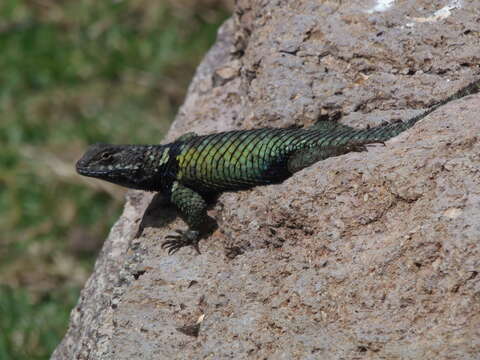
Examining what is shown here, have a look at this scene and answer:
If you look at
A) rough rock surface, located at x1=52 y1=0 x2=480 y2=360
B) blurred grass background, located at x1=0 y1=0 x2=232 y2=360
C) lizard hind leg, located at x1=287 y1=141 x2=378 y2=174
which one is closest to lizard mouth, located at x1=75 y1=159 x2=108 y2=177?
rough rock surface, located at x1=52 y1=0 x2=480 y2=360

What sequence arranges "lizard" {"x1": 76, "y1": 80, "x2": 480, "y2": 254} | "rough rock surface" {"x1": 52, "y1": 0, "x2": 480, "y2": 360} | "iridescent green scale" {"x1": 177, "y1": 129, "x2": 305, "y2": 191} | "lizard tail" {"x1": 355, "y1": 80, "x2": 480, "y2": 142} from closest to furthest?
"rough rock surface" {"x1": 52, "y1": 0, "x2": 480, "y2": 360} < "lizard tail" {"x1": 355, "y1": 80, "x2": 480, "y2": 142} < "lizard" {"x1": 76, "y1": 80, "x2": 480, "y2": 254} < "iridescent green scale" {"x1": 177, "y1": 129, "x2": 305, "y2": 191}

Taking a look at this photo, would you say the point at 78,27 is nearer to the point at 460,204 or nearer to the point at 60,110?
the point at 60,110

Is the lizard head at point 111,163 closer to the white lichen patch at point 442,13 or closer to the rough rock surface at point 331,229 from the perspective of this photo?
the rough rock surface at point 331,229

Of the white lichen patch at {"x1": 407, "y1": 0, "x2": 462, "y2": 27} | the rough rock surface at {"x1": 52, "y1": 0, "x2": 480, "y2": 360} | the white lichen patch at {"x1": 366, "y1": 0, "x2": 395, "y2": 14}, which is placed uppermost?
the white lichen patch at {"x1": 366, "y1": 0, "x2": 395, "y2": 14}

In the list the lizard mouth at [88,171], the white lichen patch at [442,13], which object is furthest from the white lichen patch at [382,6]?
the lizard mouth at [88,171]

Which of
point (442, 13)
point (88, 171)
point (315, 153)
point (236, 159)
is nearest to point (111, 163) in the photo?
point (88, 171)

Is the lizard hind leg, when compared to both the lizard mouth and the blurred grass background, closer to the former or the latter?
the lizard mouth

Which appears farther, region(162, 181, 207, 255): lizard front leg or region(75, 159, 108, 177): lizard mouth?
region(75, 159, 108, 177): lizard mouth
